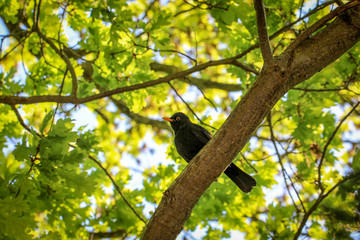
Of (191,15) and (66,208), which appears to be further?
(191,15)

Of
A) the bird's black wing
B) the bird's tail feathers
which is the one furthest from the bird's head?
the bird's tail feathers

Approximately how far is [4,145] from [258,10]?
10.7 feet

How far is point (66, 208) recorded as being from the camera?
3553 millimetres

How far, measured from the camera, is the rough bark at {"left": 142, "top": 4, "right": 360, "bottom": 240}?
6.87ft

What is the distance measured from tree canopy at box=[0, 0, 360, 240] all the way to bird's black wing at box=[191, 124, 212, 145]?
163 mm

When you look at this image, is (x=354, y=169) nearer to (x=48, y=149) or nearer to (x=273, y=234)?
(x=273, y=234)

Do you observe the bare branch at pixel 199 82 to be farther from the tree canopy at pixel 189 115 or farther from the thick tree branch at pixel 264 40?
the thick tree branch at pixel 264 40

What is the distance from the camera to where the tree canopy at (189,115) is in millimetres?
2129

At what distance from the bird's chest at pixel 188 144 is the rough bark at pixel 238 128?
1.36m

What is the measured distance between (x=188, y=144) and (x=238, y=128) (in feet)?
4.92

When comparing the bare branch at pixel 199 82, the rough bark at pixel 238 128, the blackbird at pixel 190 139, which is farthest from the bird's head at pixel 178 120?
the rough bark at pixel 238 128

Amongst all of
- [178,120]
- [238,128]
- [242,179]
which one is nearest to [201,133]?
[178,120]

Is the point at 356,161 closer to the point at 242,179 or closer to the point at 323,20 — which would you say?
the point at 242,179

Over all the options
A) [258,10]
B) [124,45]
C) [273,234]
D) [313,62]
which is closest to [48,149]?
[124,45]
